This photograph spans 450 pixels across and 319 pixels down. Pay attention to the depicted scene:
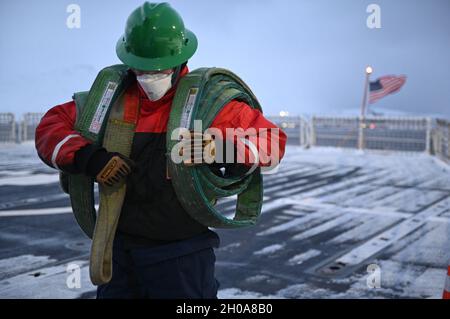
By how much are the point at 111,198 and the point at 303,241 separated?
168 inches

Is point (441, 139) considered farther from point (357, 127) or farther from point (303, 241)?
point (303, 241)

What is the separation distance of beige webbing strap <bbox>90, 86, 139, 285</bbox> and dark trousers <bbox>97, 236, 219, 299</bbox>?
154 millimetres

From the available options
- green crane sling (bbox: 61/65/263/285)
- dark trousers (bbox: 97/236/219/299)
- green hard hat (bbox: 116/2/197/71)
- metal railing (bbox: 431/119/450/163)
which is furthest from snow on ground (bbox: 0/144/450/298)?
metal railing (bbox: 431/119/450/163)

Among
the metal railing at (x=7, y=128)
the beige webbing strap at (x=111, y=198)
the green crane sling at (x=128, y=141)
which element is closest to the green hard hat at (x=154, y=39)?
the green crane sling at (x=128, y=141)

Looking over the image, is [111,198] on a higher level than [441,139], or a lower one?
higher

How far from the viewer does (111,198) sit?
2459mm

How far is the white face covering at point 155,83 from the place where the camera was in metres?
2.41

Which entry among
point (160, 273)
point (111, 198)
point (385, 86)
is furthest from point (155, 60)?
point (385, 86)

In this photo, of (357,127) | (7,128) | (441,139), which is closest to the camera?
(441,139)

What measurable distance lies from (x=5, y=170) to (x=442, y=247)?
390 inches

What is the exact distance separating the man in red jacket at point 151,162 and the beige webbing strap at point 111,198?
0.16 feet

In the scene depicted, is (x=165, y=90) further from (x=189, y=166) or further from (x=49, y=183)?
(x=49, y=183)

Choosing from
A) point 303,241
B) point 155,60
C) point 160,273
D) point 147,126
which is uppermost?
point 155,60

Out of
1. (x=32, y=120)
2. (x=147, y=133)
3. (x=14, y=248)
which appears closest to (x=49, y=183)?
(x=14, y=248)
